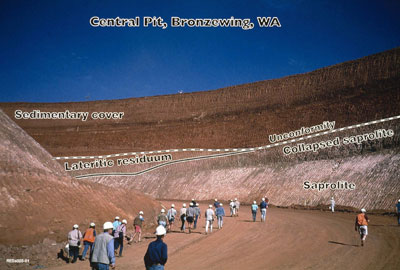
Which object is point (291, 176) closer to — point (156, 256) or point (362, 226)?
A: point (362, 226)

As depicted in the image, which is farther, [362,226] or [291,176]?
[291,176]

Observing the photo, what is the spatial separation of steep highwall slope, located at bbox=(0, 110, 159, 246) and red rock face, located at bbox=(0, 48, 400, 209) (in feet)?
62.6

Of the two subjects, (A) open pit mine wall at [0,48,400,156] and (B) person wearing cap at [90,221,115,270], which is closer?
(B) person wearing cap at [90,221,115,270]

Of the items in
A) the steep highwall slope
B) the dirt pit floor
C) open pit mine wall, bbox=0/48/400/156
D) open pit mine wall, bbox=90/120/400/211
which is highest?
open pit mine wall, bbox=0/48/400/156

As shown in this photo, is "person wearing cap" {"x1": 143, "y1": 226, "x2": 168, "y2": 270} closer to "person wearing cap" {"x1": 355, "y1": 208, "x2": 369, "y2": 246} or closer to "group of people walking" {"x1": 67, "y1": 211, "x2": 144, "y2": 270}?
"group of people walking" {"x1": 67, "y1": 211, "x2": 144, "y2": 270}

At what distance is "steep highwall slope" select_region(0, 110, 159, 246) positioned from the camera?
13.7m

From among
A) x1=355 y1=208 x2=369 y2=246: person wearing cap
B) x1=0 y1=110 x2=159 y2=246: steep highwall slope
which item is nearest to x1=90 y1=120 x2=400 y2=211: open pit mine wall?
x1=355 y1=208 x2=369 y2=246: person wearing cap

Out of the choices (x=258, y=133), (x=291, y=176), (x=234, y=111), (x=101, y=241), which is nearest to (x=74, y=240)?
(x=101, y=241)

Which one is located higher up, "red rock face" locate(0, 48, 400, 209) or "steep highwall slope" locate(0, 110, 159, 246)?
"red rock face" locate(0, 48, 400, 209)

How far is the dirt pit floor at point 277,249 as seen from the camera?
10781 mm

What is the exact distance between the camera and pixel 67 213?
15734 millimetres

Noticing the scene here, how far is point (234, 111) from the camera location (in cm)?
6147

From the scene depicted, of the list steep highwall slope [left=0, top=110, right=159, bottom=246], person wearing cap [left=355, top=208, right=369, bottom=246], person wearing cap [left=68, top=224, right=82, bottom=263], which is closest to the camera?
person wearing cap [left=68, top=224, right=82, bottom=263]

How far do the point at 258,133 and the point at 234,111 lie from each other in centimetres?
1028
